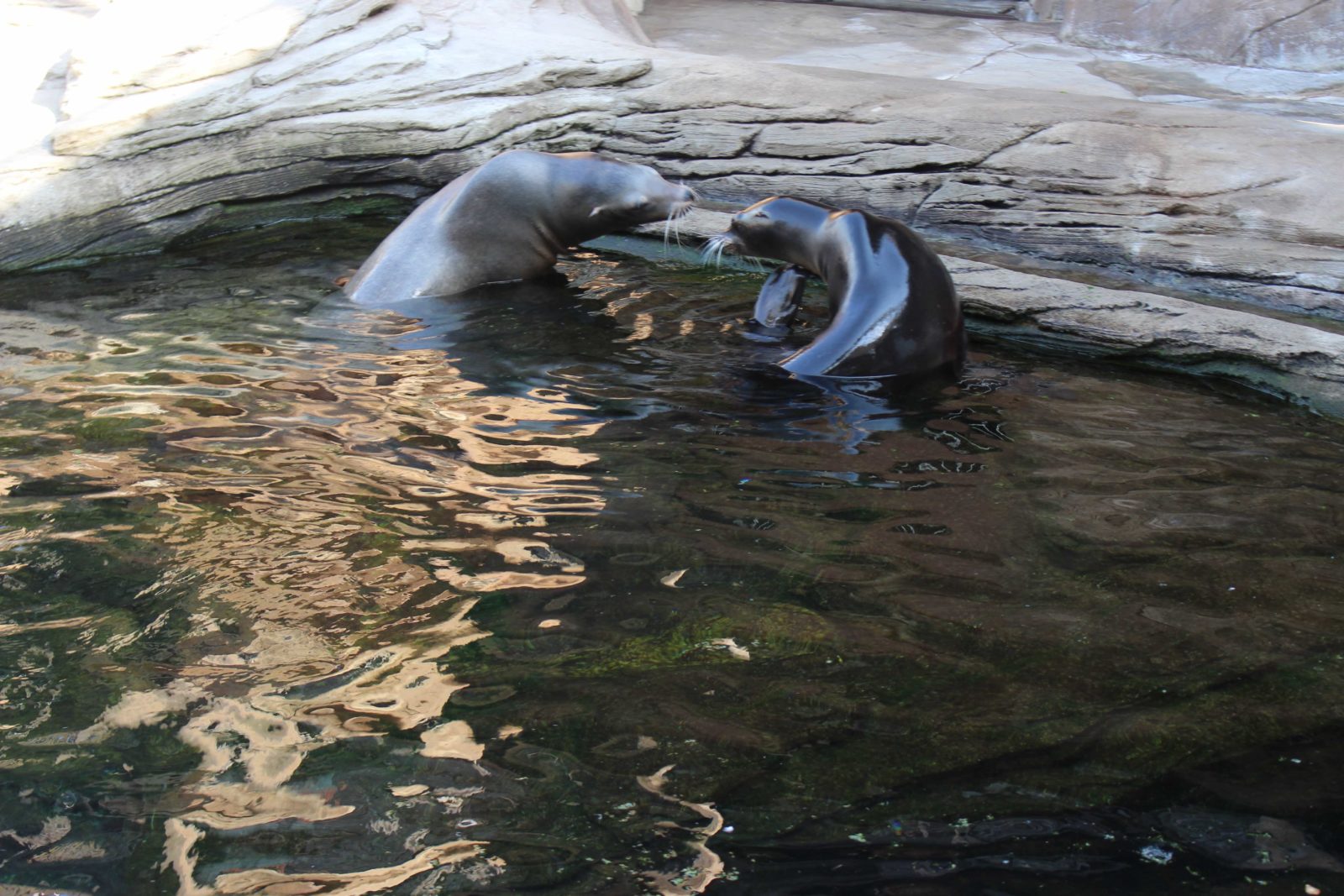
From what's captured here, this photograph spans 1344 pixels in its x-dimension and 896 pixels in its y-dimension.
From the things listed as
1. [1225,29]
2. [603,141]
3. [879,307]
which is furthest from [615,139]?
[1225,29]

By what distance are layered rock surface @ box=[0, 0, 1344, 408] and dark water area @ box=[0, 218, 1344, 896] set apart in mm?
968

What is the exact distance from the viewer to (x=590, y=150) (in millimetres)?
5812

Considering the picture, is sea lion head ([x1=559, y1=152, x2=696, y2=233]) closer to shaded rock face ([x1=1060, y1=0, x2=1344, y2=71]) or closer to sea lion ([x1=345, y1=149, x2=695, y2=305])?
sea lion ([x1=345, y1=149, x2=695, y2=305])

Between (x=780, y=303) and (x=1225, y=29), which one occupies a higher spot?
(x=1225, y=29)

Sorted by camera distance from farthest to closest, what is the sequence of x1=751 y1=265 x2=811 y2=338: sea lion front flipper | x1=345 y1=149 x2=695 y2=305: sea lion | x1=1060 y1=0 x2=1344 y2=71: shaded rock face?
x1=1060 y1=0 x2=1344 y2=71: shaded rock face, x1=345 y1=149 x2=695 y2=305: sea lion, x1=751 y1=265 x2=811 y2=338: sea lion front flipper

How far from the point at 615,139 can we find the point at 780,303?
1873mm

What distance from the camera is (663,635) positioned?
7.08 ft

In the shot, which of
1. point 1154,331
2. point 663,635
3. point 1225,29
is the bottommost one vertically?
point 663,635

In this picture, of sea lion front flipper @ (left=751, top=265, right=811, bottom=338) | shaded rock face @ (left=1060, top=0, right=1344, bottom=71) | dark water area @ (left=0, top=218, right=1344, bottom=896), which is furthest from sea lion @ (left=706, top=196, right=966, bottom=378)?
shaded rock face @ (left=1060, top=0, right=1344, bottom=71)

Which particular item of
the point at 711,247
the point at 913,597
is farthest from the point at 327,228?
the point at 913,597

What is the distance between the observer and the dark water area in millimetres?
1607

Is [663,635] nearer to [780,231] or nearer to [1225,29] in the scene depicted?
[780,231]

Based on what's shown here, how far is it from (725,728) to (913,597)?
588 millimetres

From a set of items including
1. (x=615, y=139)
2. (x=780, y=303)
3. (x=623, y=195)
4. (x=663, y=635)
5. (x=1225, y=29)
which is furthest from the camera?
(x=1225, y=29)
